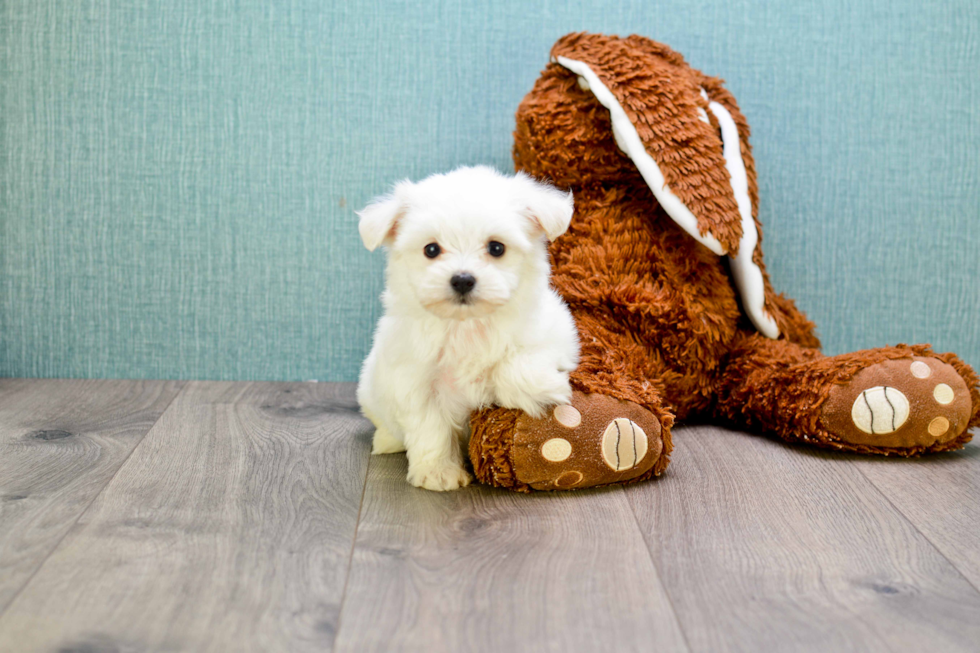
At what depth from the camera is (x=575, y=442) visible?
145 cm

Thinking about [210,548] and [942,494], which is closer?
[210,548]

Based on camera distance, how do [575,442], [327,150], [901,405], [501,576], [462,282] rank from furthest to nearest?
[327,150], [901,405], [575,442], [462,282], [501,576]

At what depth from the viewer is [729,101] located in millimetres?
2004

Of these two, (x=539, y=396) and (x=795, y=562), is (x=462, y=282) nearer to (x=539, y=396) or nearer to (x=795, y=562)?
(x=539, y=396)

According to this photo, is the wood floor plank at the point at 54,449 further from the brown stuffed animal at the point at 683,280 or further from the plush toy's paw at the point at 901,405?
the plush toy's paw at the point at 901,405

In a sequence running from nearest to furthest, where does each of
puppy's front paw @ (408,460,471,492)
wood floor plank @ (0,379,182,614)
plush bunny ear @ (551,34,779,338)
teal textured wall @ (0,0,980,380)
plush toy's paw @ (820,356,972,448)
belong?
wood floor plank @ (0,379,182,614)
puppy's front paw @ (408,460,471,492)
plush toy's paw @ (820,356,972,448)
plush bunny ear @ (551,34,779,338)
teal textured wall @ (0,0,980,380)

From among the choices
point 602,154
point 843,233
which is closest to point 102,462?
point 602,154

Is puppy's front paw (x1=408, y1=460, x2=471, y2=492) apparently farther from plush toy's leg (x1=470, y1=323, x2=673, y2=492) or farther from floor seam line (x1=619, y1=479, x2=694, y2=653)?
floor seam line (x1=619, y1=479, x2=694, y2=653)

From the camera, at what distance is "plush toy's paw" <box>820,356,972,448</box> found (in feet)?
5.34

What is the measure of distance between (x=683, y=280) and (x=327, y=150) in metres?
0.96

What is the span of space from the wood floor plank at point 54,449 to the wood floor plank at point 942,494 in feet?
4.24

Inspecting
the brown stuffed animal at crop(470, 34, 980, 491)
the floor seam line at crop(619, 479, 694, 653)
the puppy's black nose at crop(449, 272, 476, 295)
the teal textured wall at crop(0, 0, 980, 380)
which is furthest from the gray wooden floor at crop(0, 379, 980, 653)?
the teal textured wall at crop(0, 0, 980, 380)

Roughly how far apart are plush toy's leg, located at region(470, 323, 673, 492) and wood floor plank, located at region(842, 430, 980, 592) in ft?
1.33

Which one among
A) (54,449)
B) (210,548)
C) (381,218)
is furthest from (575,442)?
(54,449)
